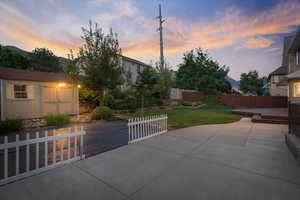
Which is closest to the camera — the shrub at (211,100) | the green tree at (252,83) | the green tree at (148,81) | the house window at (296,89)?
the house window at (296,89)

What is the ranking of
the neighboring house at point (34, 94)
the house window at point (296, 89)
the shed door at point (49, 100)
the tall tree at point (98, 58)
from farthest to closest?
the house window at point (296, 89), the shed door at point (49, 100), the tall tree at point (98, 58), the neighboring house at point (34, 94)

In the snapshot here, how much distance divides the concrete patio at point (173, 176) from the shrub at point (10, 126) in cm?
519

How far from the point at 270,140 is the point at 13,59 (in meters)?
25.7

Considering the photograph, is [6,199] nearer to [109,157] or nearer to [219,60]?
[109,157]

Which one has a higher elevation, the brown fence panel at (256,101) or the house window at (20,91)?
the house window at (20,91)

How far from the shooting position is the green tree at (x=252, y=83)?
1120 inches

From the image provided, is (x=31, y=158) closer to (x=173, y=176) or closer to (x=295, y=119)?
(x=173, y=176)

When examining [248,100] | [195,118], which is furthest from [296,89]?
[248,100]

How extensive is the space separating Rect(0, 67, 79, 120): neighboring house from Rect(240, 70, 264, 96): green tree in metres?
33.6

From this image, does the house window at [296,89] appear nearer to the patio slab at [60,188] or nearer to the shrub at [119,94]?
the patio slab at [60,188]

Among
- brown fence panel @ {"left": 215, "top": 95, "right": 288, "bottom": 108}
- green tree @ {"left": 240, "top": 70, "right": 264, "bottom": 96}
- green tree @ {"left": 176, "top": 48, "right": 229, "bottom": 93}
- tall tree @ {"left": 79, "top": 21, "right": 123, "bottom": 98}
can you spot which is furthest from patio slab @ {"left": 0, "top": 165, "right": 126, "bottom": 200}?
green tree @ {"left": 240, "top": 70, "right": 264, "bottom": 96}

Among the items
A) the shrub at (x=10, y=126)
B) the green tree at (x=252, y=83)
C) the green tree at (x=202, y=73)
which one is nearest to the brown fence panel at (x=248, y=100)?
the green tree at (x=202, y=73)

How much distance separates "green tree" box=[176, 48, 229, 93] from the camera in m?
21.9

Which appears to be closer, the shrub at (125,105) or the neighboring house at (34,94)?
the neighboring house at (34,94)
